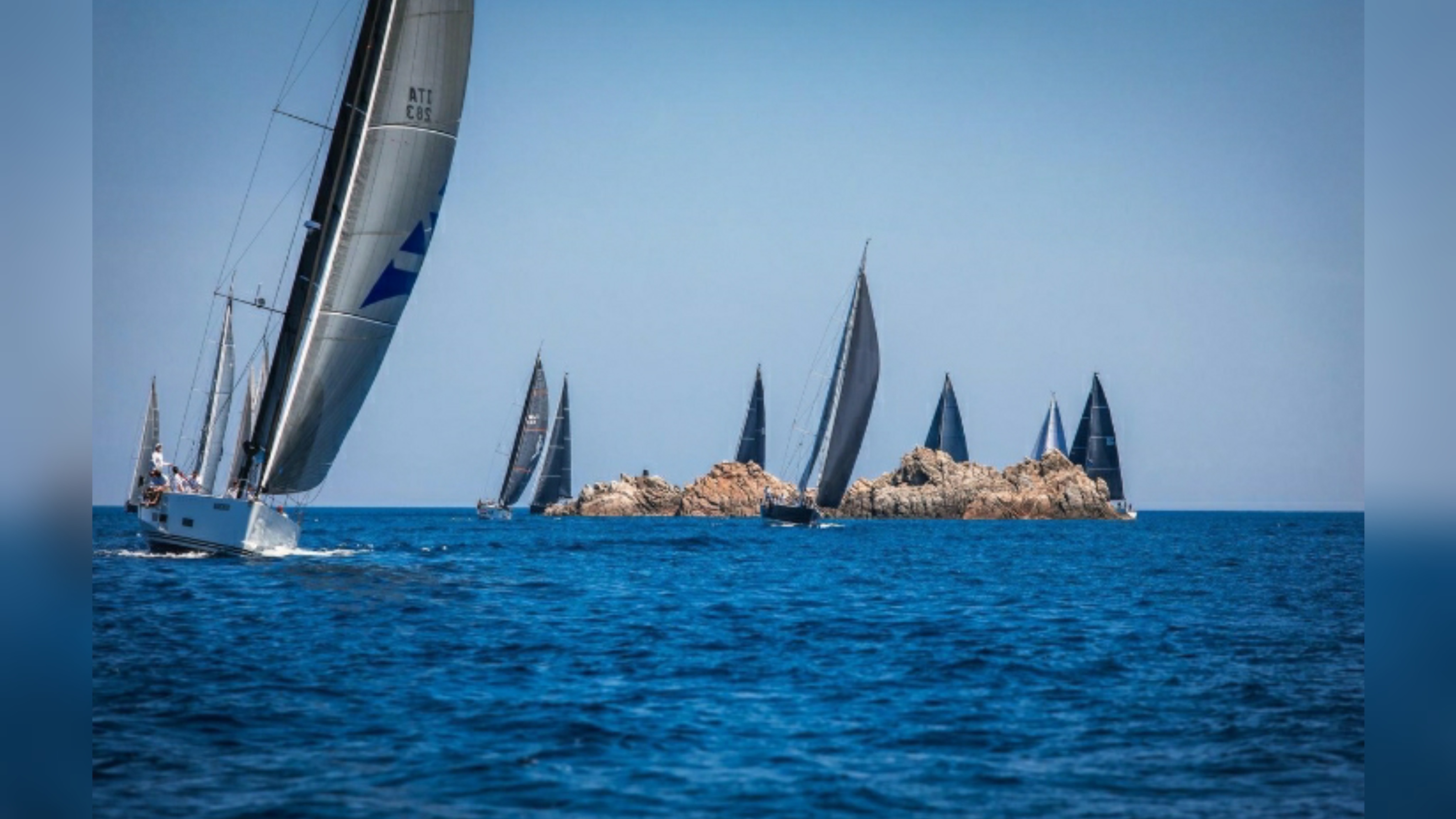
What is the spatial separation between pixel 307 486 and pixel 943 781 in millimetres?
24457

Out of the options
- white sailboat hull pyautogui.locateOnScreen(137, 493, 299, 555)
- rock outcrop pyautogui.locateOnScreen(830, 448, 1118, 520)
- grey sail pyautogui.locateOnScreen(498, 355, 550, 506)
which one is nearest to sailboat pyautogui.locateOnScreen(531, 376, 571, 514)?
grey sail pyautogui.locateOnScreen(498, 355, 550, 506)

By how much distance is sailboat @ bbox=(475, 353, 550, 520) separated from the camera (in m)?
120

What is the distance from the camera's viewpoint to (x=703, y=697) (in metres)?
16.6

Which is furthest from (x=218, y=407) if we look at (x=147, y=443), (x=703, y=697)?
(x=703, y=697)

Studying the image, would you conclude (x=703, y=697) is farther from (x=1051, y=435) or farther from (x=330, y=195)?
(x=1051, y=435)

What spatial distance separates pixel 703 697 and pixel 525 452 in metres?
107

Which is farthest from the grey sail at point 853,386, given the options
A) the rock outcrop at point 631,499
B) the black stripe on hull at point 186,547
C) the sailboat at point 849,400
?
the rock outcrop at point 631,499

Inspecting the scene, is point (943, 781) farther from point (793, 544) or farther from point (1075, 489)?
point (1075, 489)

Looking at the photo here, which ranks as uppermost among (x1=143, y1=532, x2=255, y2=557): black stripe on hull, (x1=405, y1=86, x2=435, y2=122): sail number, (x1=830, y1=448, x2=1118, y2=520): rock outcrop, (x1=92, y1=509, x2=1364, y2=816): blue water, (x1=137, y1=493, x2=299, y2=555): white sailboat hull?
(x1=405, y1=86, x2=435, y2=122): sail number

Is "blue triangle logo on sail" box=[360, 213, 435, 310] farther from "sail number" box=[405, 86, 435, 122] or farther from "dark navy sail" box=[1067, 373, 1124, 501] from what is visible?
"dark navy sail" box=[1067, 373, 1124, 501]

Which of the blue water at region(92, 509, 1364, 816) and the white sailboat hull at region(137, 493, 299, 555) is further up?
the white sailboat hull at region(137, 493, 299, 555)

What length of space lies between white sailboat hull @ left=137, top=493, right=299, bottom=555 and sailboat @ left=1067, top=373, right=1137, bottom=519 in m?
108

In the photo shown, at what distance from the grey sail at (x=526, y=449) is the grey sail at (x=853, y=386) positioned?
1821 inches

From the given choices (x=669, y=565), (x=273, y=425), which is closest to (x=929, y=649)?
(x=273, y=425)
